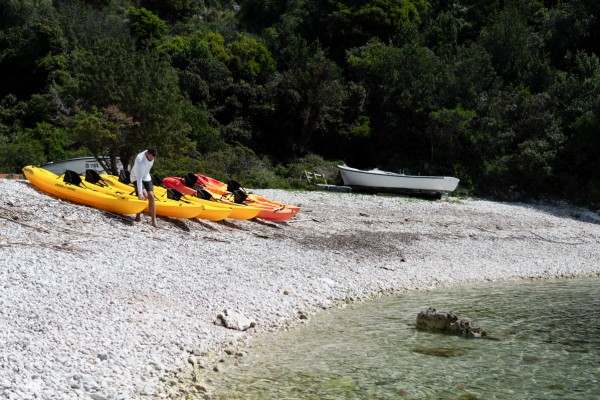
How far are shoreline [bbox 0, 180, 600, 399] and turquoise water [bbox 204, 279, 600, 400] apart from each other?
2.58ft

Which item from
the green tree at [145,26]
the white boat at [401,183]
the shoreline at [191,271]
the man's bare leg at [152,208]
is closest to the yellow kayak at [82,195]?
the man's bare leg at [152,208]

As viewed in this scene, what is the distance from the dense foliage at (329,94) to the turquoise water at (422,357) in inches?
539

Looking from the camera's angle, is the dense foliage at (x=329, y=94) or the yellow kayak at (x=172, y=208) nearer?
the yellow kayak at (x=172, y=208)

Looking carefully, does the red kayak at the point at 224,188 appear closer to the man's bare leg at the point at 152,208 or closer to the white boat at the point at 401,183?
the man's bare leg at the point at 152,208

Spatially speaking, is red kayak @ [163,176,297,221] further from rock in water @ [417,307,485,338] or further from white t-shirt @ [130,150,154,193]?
rock in water @ [417,307,485,338]

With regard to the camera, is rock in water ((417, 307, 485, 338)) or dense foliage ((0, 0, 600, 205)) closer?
rock in water ((417, 307, 485, 338))

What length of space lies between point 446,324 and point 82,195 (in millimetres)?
9358

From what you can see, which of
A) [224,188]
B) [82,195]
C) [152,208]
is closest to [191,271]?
[152,208]

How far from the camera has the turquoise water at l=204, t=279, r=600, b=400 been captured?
846cm

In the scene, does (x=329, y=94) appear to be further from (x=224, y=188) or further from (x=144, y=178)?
(x=144, y=178)

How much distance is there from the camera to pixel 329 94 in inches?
1430

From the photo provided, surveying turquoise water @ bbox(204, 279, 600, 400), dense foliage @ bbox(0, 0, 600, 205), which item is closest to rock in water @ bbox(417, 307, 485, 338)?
turquoise water @ bbox(204, 279, 600, 400)

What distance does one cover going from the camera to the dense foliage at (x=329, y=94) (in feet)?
81.6

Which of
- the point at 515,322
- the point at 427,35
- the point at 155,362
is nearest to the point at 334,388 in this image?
the point at 155,362
